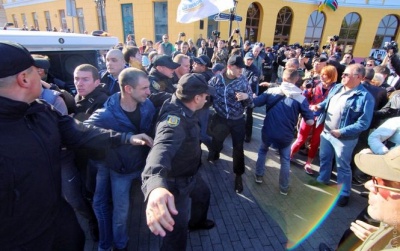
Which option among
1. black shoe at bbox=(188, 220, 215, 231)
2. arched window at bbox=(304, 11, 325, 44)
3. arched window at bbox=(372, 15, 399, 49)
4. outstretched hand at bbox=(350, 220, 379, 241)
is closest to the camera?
outstretched hand at bbox=(350, 220, 379, 241)

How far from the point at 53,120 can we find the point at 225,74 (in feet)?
8.21

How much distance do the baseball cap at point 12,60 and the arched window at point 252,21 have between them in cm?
1821

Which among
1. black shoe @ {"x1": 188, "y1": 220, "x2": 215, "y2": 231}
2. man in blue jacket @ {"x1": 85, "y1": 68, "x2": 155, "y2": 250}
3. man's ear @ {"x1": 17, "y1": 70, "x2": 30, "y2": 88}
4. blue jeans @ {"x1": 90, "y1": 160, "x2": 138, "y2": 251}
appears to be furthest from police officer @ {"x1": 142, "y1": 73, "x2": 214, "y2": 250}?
man's ear @ {"x1": 17, "y1": 70, "x2": 30, "y2": 88}

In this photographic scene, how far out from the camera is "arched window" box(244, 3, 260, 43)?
17375mm

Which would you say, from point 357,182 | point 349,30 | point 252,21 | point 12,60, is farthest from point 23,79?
point 349,30

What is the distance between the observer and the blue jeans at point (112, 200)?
232 cm

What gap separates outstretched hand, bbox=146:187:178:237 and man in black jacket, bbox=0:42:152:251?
2.41 ft

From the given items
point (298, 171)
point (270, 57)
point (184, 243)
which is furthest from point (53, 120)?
point (270, 57)

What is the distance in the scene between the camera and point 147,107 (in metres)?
2.42

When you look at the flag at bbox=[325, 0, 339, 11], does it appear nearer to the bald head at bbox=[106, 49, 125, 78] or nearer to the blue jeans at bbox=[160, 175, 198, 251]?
the bald head at bbox=[106, 49, 125, 78]

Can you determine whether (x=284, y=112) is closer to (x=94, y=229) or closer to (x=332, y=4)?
(x=94, y=229)

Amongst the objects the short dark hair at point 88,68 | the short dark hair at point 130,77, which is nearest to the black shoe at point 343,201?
the short dark hair at point 130,77

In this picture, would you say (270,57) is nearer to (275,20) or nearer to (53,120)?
(53,120)

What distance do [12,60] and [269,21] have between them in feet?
62.5
